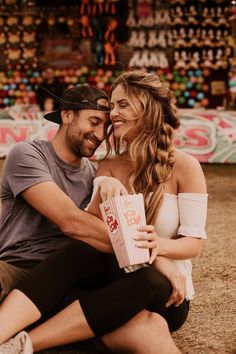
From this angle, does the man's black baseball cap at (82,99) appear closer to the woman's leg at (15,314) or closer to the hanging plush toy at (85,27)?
the woman's leg at (15,314)

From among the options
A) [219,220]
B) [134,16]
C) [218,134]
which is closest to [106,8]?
[134,16]

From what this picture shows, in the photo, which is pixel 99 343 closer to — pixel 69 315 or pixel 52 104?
pixel 69 315

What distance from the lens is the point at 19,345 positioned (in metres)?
2.14

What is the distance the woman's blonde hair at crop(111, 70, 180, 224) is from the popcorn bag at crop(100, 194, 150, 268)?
36 centimetres

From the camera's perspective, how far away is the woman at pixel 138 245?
7.30 feet

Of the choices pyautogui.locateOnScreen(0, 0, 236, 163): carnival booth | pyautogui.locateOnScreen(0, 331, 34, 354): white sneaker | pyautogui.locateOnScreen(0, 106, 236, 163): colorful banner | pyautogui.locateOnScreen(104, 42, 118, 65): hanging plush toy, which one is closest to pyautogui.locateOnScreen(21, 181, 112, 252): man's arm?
pyautogui.locateOnScreen(0, 331, 34, 354): white sneaker

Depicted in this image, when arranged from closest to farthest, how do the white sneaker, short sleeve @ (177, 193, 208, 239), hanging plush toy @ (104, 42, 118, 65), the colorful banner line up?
the white sneaker < short sleeve @ (177, 193, 208, 239) < the colorful banner < hanging plush toy @ (104, 42, 118, 65)

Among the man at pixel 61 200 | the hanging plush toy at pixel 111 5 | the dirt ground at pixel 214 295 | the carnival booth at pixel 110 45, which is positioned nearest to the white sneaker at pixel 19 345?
the man at pixel 61 200

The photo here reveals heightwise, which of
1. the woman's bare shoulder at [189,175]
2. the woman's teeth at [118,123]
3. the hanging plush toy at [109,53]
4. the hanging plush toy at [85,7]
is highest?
the hanging plush toy at [85,7]

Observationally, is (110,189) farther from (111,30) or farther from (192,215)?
(111,30)

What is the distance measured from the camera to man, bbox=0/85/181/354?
7.42ft

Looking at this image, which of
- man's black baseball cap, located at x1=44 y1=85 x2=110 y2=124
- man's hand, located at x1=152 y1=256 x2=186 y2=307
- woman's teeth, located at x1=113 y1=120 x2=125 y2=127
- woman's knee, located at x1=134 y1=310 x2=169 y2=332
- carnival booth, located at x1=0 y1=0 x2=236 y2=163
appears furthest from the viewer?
carnival booth, located at x1=0 y1=0 x2=236 y2=163

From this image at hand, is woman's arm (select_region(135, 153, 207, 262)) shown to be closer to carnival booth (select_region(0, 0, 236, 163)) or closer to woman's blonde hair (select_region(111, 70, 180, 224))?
woman's blonde hair (select_region(111, 70, 180, 224))

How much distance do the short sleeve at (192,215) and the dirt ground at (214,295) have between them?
56 centimetres
